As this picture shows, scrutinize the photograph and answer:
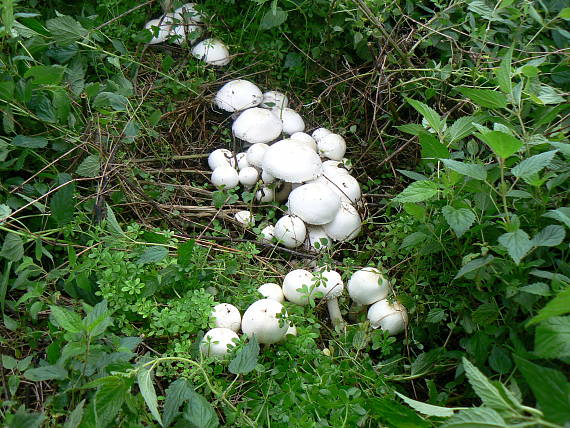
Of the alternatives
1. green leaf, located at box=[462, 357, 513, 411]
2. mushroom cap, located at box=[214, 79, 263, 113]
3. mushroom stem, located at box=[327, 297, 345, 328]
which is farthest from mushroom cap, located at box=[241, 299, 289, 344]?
mushroom cap, located at box=[214, 79, 263, 113]

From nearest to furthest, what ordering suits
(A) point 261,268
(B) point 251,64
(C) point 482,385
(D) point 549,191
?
(C) point 482,385
(D) point 549,191
(A) point 261,268
(B) point 251,64

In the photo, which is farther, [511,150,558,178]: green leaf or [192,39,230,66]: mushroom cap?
[192,39,230,66]: mushroom cap

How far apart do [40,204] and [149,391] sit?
1109 mm

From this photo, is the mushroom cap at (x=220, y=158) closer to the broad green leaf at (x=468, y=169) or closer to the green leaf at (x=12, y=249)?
the green leaf at (x=12, y=249)

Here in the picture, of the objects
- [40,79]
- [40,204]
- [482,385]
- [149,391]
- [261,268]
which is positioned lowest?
[261,268]

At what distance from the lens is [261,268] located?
254cm

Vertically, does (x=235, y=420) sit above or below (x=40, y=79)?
below

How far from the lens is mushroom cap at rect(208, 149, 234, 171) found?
2.94 metres

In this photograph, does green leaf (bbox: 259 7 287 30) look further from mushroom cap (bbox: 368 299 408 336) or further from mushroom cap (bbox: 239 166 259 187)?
mushroom cap (bbox: 368 299 408 336)

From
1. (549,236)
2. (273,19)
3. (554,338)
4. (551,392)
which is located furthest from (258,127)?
(551,392)

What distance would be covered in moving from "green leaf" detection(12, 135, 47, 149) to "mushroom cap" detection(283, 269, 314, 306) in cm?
118

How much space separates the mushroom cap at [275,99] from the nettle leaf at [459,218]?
5.04 feet

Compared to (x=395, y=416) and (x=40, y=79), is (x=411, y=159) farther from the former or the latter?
(x=40, y=79)

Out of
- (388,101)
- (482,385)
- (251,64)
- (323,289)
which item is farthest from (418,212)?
(251,64)
